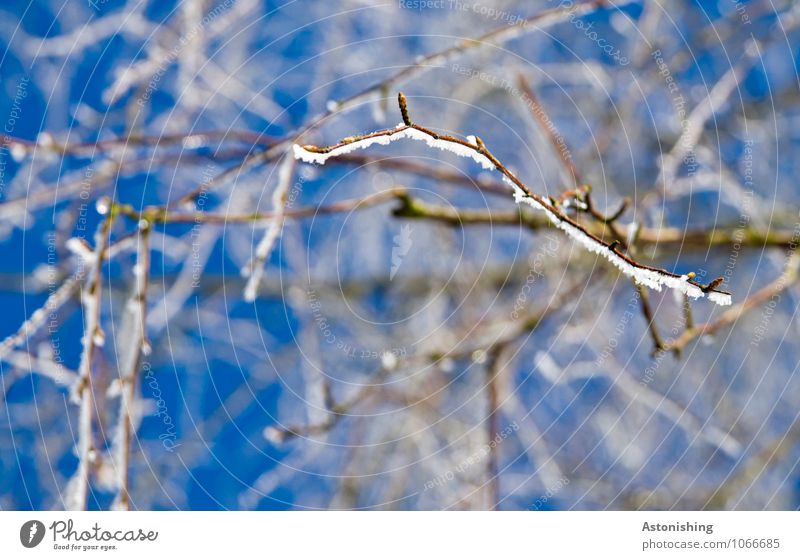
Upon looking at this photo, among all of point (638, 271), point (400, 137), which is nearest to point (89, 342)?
point (400, 137)

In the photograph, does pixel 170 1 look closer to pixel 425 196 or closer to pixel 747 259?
pixel 425 196

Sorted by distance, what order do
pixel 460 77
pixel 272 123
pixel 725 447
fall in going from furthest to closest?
pixel 460 77 → pixel 725 447 → pixel 272 123

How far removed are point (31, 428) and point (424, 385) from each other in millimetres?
1754

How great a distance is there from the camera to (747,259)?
8.02 feet

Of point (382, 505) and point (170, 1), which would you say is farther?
point (382, 505)
